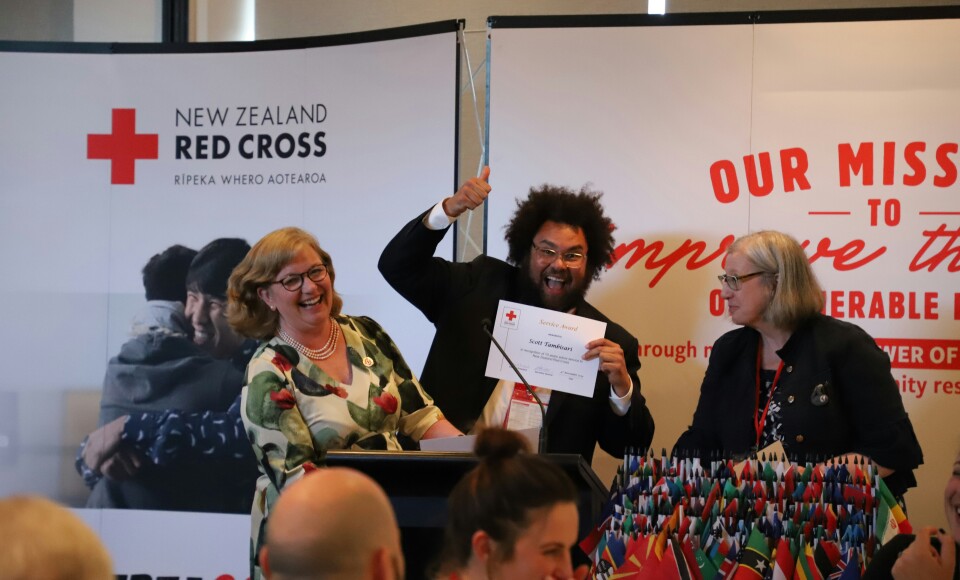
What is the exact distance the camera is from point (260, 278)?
3355 millimetres

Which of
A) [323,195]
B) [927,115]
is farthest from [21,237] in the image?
[927,115]

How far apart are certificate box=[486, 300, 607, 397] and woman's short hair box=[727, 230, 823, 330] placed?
574 mm

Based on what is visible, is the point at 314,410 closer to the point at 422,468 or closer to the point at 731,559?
the point at 422,468

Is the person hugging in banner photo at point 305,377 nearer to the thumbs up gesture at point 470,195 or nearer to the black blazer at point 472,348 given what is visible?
the black blazer at point 472,348

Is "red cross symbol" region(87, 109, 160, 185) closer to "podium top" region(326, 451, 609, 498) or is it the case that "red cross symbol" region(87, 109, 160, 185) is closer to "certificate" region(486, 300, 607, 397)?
"certificate" region(486, 300, 607, 397)

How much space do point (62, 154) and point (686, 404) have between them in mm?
2860

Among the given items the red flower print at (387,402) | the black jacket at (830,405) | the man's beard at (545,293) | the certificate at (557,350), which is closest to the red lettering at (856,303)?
the black jacket at (830,405)

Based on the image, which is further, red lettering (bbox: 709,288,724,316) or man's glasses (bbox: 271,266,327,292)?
red lettering (bbox: 709,288,724,316)

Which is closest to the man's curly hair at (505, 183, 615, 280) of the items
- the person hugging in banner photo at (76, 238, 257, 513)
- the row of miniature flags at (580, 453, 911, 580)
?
the person hugging in banner photo at (76, 238, 257, 513)

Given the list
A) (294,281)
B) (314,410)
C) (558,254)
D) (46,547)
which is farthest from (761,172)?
(46,547)

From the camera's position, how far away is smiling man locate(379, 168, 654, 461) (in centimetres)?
388

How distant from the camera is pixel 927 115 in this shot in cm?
430

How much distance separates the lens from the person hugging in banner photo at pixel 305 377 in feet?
10.4

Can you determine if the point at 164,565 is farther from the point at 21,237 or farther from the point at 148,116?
the point at 148,116
